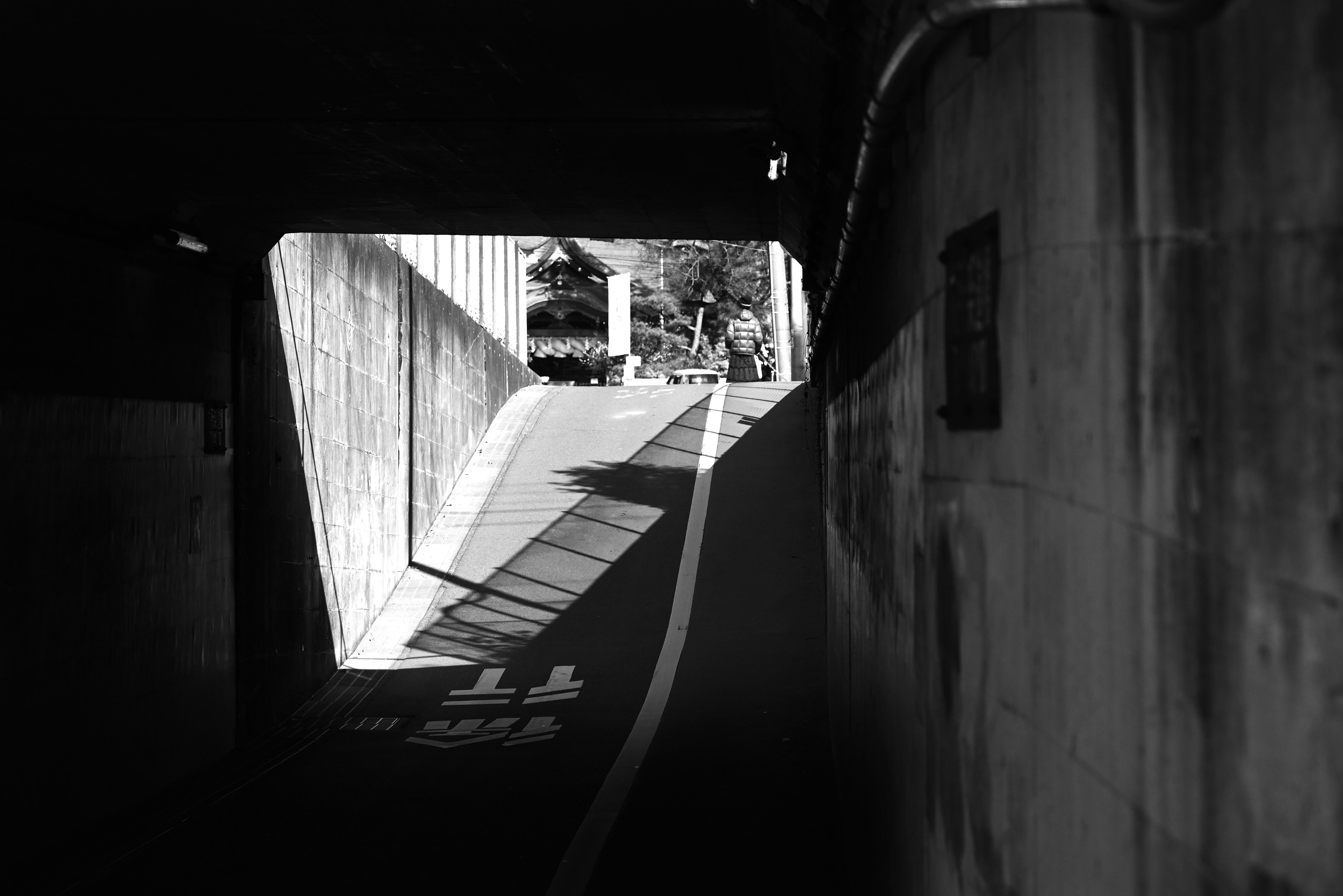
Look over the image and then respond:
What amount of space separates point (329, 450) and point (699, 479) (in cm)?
948

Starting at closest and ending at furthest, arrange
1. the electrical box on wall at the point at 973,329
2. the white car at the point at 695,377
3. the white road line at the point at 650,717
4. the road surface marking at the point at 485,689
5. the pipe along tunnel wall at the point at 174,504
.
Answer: the electrical box on wall at the point at 973,329
the white road line at the point at 650,717
the pipe along tunnel wall at the point at 174,504
the road surface marking at the point at 485,689
the white car at the point at 695,377

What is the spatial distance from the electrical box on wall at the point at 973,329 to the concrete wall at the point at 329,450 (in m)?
11.3

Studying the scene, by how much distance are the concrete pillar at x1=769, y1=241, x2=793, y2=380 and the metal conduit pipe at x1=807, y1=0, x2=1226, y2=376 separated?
33.2 meters

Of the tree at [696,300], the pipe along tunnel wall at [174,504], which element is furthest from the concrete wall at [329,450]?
the tree at [696,300]

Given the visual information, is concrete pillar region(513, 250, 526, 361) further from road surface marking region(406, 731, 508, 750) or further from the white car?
road surface marking region(406, 731, 508, 750)

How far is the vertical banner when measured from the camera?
1730 inches

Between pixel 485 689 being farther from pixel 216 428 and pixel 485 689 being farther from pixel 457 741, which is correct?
pixel 216 428

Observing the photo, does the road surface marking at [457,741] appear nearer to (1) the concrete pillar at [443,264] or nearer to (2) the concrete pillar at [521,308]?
(1) the concrete pillar at [443,264]

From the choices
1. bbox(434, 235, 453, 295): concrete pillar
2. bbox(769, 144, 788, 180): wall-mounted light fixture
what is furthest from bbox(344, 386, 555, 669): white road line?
bbox(769, 144, 788, 180): wall-mounted light fixture

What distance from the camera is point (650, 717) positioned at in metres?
13.8

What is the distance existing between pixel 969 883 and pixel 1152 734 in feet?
4.54

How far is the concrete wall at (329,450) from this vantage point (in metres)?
14.0

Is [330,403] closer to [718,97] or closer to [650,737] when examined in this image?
[650,737]

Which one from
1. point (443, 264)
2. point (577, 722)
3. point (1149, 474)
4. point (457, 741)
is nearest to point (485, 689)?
point (577, 722)
